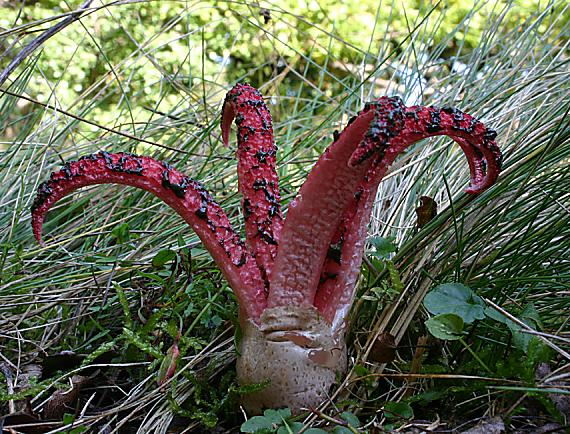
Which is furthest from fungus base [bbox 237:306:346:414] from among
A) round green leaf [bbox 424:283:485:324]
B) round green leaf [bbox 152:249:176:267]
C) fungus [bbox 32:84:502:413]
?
round green leaf [bbox 152:249:176:267]

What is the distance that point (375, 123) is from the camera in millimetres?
1049

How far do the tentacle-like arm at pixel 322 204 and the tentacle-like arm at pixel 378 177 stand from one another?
0.16 ft

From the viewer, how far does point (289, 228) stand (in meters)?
1.32

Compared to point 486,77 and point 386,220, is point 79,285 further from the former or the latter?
point 486,77

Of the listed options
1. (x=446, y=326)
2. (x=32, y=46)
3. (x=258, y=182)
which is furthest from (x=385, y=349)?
(x=32, y=46)

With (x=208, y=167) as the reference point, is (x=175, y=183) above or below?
below

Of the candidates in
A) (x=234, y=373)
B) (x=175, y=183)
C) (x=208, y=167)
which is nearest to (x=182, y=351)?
(x=234, y=373)

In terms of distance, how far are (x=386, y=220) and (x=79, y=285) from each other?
1125 mm

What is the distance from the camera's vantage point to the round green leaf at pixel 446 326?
4.17 feet

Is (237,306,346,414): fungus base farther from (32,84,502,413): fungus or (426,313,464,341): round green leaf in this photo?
(426,313,464,341): round green leaf

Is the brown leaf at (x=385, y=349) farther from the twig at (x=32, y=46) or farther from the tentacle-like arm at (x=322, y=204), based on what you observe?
the twig at (x=32, y=46)

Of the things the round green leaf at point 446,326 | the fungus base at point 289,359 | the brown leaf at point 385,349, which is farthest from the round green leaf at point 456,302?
the fungus base at point 289,359

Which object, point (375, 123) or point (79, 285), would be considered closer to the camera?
point (375, 123)

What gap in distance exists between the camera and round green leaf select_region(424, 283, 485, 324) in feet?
4.23
